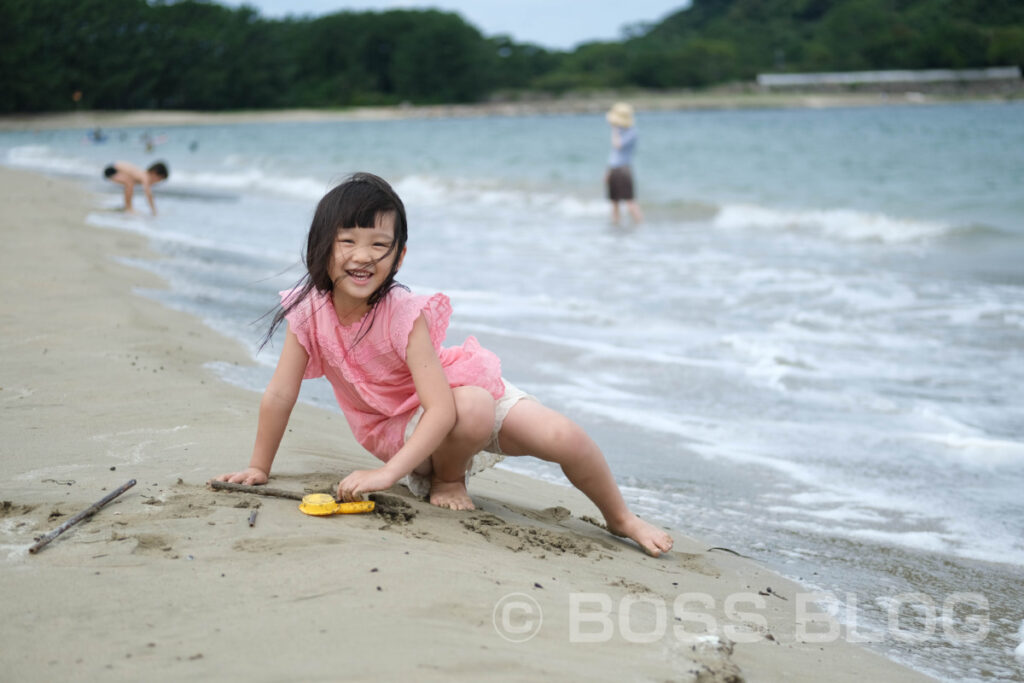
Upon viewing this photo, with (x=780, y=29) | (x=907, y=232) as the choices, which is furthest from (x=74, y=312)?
Result: (x=780, y=29)

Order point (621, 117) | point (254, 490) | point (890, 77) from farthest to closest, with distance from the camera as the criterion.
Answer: point (890, 77)
point (621, 117)
point (254, 490)

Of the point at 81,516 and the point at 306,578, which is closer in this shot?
the point at 306,578

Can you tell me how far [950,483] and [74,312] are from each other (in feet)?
13.4

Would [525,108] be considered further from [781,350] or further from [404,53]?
[781,350]

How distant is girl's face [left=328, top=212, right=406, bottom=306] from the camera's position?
8.21ft

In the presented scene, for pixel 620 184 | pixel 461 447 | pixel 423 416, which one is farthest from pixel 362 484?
pixel 620 184

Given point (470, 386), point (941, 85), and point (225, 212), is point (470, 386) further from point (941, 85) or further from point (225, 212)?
point (941, 85)

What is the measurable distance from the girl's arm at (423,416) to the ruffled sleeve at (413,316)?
19 mm

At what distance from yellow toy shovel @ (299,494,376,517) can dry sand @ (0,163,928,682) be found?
0.08 ft

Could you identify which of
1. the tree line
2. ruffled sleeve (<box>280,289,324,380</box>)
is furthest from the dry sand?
the tree line

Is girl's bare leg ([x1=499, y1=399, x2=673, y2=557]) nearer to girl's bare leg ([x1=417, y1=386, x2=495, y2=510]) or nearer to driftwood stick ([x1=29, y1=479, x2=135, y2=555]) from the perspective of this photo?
girl's bare leg ([x1=417, y1=386, x2=495, y2=510])

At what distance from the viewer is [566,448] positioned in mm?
2617

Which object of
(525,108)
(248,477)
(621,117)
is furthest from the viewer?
(525,108)

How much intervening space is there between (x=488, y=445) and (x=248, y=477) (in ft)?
2.22
